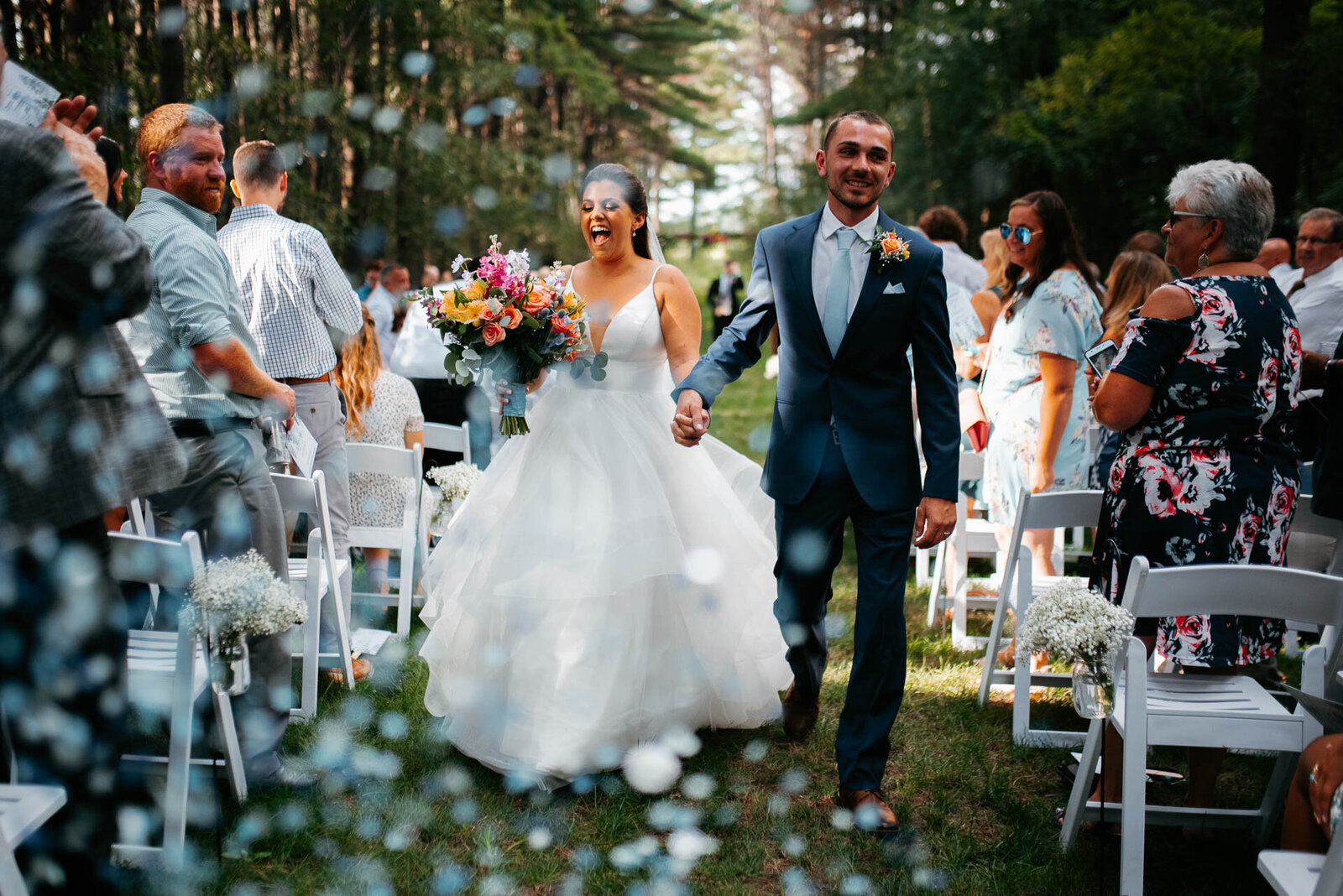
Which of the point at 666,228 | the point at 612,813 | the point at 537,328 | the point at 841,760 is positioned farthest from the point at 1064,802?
the point at 666,228

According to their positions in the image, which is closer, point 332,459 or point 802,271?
point 802,271

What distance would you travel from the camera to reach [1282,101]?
9.95m

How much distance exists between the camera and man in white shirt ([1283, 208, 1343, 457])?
20.3ft

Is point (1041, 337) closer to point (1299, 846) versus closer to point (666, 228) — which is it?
point (1299, 846)

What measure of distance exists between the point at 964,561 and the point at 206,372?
12.3 ft

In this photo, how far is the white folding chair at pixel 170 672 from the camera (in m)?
2.70

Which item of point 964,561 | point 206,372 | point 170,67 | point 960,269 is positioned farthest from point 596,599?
point 170,67

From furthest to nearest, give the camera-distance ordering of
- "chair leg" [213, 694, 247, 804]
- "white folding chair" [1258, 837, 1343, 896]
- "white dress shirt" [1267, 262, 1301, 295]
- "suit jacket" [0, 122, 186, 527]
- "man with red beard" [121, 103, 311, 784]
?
"white dress shirt" [1267, 262, 1301, 295], "man with red beard" [121, 103, 311, 784], "chair leg" [213, 694, 247, 804], "suit jacket" [0, 122, 186, 527], "white folding chair" [1258, 837, 1343, 896]

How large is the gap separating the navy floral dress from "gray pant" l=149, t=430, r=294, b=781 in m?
2.90

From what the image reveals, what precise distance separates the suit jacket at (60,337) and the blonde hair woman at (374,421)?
321cm

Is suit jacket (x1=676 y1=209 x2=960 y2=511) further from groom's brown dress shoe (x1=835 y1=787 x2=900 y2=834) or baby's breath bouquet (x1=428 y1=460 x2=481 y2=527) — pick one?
baby's breath bouquet (x1=428 y1=460 x2=481 y2=527)

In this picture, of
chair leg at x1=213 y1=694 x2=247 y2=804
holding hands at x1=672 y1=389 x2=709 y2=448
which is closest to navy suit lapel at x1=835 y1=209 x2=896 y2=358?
holding hands at x1=672 y1=389 x2=709 y2=448

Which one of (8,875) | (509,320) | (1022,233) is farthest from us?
(1022,233)

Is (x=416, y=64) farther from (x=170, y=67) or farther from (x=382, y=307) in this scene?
(x=170, y=67)
